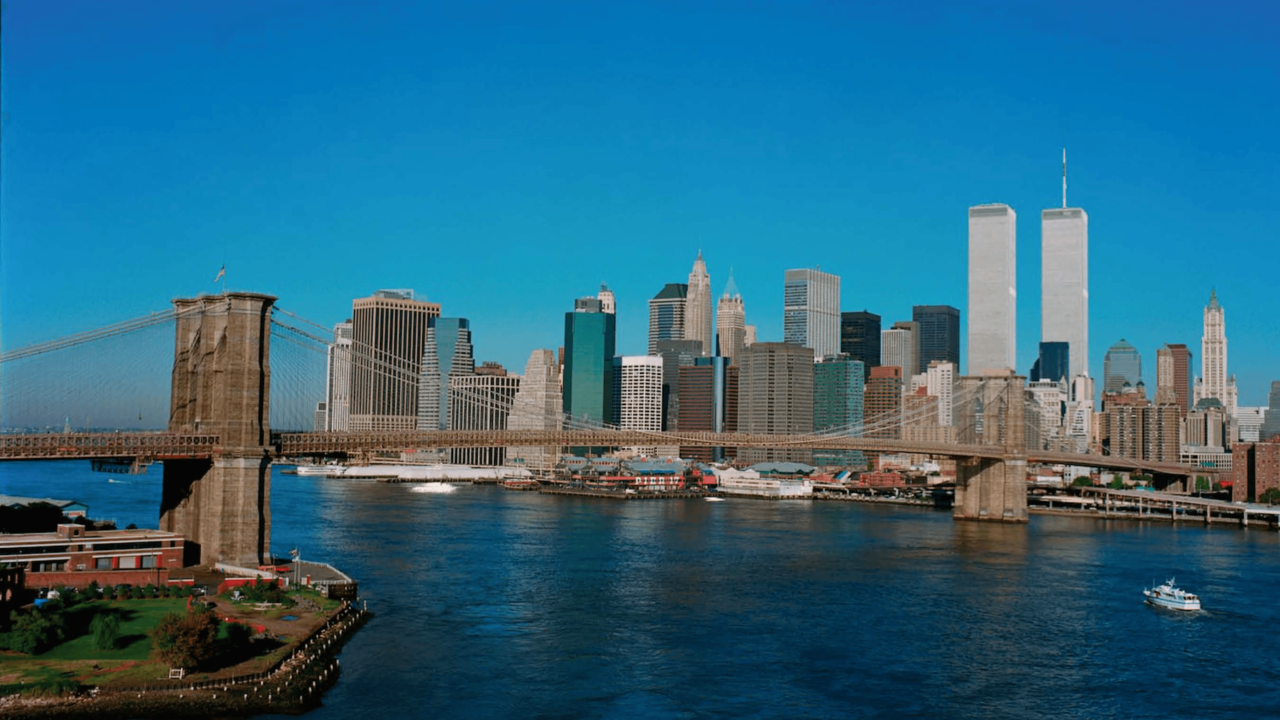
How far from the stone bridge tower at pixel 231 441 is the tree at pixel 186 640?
1070cm

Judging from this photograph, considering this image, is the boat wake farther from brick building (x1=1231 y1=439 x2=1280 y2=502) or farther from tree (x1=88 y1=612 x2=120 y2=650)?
tree (x1=88 y1=612 x2=120 y2=650)

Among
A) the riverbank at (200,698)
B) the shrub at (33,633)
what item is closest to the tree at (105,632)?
the shrub at (33,633)

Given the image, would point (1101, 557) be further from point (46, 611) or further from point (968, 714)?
point (46, 611)

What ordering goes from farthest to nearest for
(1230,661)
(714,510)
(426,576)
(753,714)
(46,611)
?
(714,510)
(426,576)
(1230,661)
(46,611)
(753,714)

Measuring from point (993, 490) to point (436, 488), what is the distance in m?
64.9

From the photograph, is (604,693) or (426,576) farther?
(426,576)

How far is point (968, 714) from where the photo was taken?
26.4 m

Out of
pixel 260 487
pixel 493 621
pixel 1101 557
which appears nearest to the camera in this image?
pixel 493 621

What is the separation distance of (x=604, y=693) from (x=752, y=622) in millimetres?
9825

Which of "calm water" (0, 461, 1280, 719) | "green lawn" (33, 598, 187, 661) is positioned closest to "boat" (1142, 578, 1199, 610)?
"calm water" (0, 461, 1280, 719)

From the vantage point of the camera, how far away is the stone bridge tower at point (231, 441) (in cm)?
3794

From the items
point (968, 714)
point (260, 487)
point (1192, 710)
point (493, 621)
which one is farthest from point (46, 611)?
point (1192, 710)

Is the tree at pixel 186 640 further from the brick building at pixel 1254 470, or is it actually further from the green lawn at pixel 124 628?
the brick building at pixel 1254 470

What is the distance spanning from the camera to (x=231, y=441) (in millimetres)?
38125
